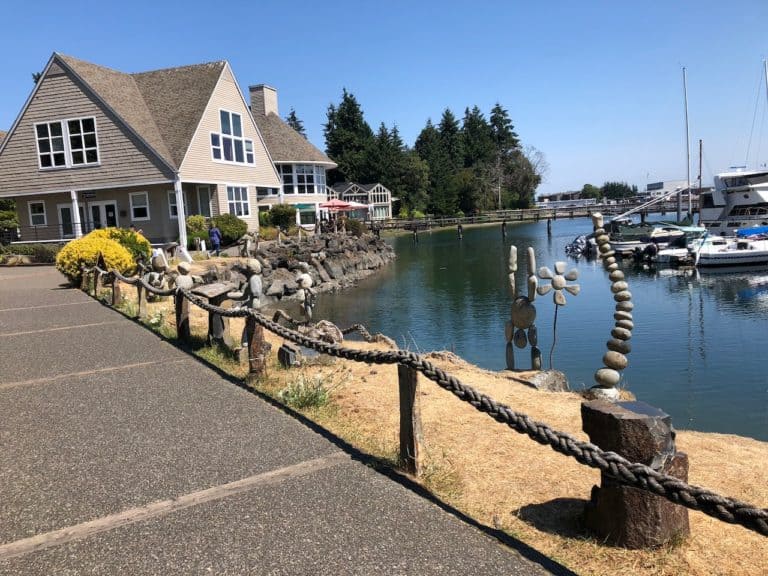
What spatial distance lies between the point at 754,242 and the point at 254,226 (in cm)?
2980

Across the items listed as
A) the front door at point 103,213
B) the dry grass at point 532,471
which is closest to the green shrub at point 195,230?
the front door at point 103,213

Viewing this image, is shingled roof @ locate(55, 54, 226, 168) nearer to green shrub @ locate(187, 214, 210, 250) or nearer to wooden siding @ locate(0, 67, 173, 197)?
wooden siding @ locate(0, 67, 173, 197)

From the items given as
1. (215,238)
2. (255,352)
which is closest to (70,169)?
(215,238)

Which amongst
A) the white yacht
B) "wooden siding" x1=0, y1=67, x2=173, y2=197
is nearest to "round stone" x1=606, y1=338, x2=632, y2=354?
"wooden siding" x1=0, y1=67, x2=173, y2=197

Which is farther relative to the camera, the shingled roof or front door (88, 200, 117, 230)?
front door (88, 200, 117, 230)

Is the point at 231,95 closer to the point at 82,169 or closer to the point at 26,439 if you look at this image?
the point at 82,169

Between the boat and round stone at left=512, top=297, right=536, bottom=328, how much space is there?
27.4 metres

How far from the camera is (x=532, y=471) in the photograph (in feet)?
18.0

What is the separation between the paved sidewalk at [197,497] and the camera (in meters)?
3.76

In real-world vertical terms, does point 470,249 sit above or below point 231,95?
below

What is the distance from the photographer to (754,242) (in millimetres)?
35250

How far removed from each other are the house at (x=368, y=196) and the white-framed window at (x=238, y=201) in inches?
1697

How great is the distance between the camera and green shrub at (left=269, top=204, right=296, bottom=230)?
1628 inches

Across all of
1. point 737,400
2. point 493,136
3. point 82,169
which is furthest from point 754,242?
point 493,136
